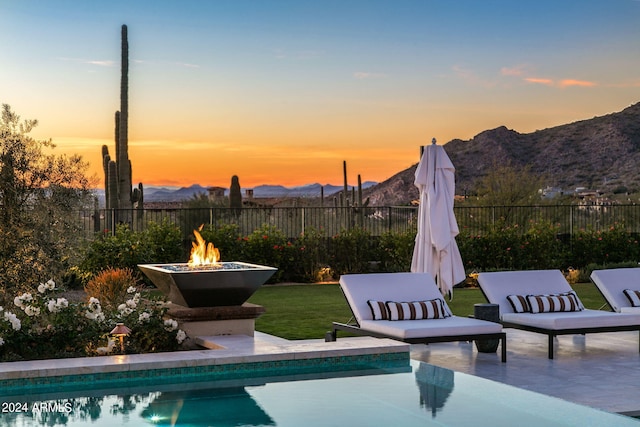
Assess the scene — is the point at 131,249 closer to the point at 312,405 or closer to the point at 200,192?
the point at 312,405

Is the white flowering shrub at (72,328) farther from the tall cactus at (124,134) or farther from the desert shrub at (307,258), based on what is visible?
the tall cactus at (124,134)

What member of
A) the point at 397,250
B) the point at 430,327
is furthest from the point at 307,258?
the point at 430,327

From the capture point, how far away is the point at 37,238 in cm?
1211

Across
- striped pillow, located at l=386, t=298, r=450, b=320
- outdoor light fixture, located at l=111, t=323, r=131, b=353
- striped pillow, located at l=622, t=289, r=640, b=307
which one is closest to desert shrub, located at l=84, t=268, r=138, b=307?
outdoor light fixture, located at l=111, t=323, r=131, b=353

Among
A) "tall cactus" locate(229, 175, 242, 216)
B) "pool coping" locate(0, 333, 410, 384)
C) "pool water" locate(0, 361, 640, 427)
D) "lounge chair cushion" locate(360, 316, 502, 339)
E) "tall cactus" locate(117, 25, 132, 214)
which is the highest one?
"tall cactus" locate(117, 25, 132, 214)

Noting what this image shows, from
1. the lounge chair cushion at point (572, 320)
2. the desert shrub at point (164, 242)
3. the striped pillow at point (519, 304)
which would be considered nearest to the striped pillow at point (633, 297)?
the lounge chair cushion at point (572, 320)

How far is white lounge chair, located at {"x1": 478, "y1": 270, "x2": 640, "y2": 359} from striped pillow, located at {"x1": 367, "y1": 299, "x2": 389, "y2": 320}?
1262 millimetres

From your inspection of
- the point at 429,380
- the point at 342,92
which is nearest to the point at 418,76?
the point at 342,92

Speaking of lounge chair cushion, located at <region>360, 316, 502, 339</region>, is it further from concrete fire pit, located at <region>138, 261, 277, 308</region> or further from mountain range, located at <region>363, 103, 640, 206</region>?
mountain range, located at <region>363, 103, 640, 206</region>

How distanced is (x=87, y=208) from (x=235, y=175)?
49.9 ft

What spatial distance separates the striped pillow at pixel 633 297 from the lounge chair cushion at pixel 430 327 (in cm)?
226

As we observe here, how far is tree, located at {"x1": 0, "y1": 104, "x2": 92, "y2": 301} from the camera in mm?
11727

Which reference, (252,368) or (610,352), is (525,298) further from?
(252,368)

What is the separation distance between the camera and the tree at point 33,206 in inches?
462
